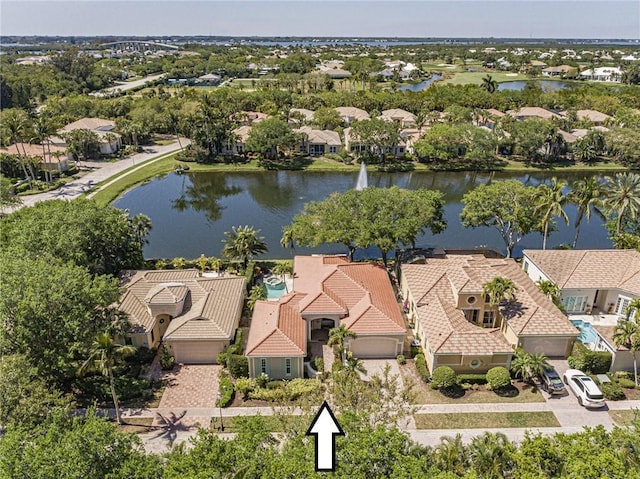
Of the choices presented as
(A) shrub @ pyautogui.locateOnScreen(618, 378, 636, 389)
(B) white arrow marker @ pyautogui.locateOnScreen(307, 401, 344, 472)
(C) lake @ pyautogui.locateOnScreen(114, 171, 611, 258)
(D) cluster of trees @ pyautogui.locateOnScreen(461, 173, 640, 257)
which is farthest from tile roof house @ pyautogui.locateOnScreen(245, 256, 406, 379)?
(D) cluster of trees @ pyautogui.locateOnScreen(461, 173, 640, 257)

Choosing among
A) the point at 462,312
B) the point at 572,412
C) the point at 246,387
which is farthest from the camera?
the point at 462,312

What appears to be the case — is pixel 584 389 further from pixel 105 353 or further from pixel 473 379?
pixel 105 353

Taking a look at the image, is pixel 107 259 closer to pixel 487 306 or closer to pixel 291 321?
pixel 291 321

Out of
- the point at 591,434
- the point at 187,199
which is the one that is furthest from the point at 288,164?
the point at 591,434

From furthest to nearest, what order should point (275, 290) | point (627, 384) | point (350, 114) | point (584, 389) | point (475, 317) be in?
point (350, 114) → point (275, 290) → point (475, 317) → point (627, 384) → point (584, 389)

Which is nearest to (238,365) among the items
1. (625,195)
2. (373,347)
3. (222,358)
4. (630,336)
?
(222,358)
